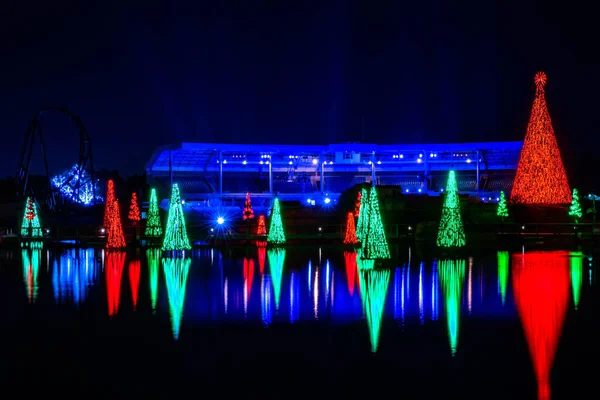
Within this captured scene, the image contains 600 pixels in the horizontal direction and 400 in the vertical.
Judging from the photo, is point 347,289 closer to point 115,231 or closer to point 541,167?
point 115,231

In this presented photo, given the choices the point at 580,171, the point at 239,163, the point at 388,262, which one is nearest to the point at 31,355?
the point at 388,262

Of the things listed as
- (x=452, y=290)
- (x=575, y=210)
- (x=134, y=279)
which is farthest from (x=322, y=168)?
(x=452, y=290)

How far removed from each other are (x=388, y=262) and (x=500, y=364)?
546 inches

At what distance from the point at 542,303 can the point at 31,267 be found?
1605cm

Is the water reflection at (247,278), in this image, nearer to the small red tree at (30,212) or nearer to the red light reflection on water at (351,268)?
the red light reflection on water at (351,268)

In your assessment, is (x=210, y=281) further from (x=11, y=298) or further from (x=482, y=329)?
(x=482, y=329)

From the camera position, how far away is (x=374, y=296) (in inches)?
666

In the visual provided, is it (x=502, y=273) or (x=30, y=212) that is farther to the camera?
(x=30, y=212)

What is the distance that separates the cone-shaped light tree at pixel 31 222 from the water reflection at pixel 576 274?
26689 mm

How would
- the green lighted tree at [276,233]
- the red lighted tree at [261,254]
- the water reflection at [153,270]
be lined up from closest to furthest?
the water reflection at [153,270]
the red lighted tree at [261,254]
the green lighted tree at [276,233]

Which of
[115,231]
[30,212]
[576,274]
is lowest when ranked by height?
[576,274]

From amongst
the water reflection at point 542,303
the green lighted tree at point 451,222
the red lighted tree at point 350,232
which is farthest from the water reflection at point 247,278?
the green lighted tree at point 451,222

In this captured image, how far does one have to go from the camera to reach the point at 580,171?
6800 centimetres

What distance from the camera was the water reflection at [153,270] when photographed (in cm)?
1677
